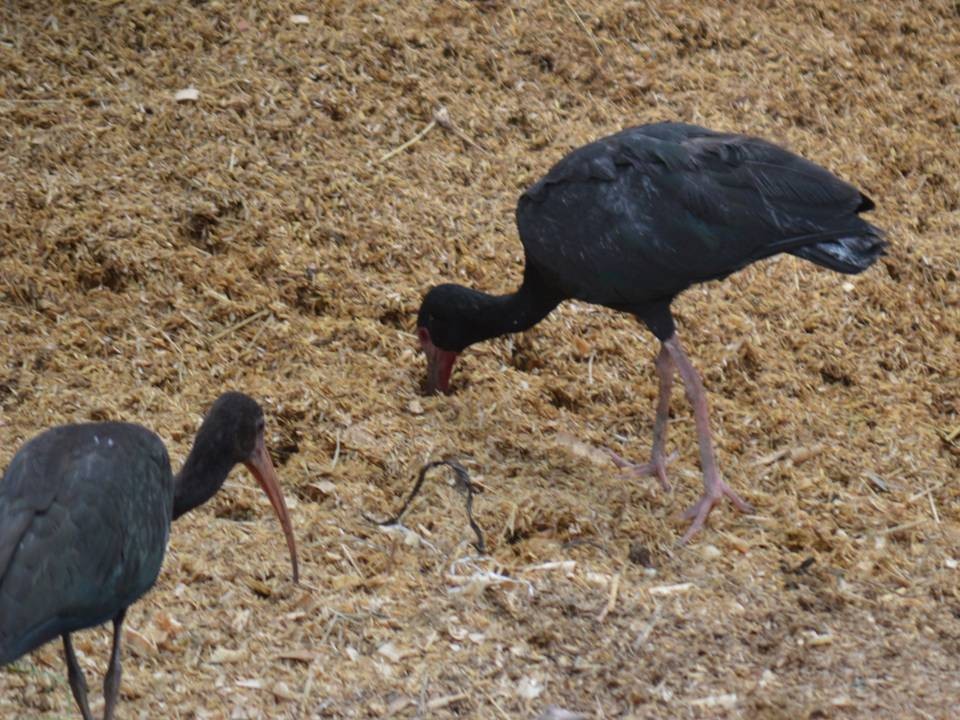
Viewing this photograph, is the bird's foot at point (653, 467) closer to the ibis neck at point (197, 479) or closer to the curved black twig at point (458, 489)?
the curved black twig at point (458, 489)

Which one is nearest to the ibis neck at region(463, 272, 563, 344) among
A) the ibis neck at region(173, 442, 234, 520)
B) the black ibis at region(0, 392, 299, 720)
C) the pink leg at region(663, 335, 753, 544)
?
the pink leg at region(663, 335, 753, 544)

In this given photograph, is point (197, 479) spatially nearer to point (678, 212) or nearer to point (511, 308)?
point (511, 308)

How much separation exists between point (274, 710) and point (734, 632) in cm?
164

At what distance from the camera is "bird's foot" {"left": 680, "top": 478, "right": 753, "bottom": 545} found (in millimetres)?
6043

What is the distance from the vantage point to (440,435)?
21.1 ft

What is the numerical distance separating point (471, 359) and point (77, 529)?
3.00 metres

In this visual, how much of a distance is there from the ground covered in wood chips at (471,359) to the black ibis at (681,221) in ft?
2.05

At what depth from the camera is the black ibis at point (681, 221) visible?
6.00 m

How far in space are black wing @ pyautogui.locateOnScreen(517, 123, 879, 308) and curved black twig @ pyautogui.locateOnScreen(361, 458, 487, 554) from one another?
0.89 m

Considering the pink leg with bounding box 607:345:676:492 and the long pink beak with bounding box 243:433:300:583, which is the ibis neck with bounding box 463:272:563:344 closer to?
the pink leg with bounding box 607:345:676:492

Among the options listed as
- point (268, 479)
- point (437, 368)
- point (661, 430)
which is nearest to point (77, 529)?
point (268, 479)

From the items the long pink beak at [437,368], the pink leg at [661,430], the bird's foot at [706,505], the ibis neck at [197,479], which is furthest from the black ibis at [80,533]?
the pink leg at [661,430]

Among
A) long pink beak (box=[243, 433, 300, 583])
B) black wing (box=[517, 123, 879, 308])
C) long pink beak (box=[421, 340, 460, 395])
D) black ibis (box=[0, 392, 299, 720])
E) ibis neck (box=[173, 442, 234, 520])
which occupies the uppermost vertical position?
black wing (box=[517, 123, 879, 308])

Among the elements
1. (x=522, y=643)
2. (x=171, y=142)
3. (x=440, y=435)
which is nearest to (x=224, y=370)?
(x=440, y=435)
